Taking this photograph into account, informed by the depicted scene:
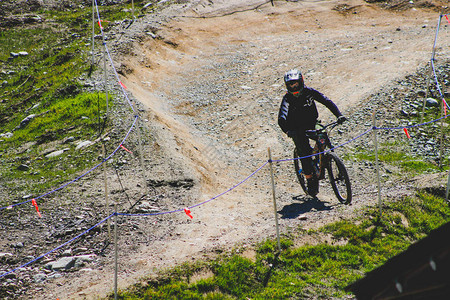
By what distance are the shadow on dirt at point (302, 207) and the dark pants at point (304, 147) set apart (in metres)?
0.80

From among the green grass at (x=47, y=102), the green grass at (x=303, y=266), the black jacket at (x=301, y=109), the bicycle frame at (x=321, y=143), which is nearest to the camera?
the green grass at (x=303, y=266)

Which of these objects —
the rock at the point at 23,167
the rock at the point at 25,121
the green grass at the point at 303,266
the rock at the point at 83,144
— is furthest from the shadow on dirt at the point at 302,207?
the rock at the point at 25,121

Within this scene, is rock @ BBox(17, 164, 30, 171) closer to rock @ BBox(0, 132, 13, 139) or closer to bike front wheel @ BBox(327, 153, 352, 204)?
rock @ BBox(0, 132, 13, 139)

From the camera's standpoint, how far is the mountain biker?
9344 mm

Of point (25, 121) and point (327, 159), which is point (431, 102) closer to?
point (327, 159)

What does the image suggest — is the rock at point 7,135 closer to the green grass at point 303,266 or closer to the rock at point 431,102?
the green grass at point 303,266

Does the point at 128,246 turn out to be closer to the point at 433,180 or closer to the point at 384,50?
the point at 433,180

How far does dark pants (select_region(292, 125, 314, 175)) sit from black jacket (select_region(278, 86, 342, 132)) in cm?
18

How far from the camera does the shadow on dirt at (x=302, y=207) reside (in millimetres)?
9219

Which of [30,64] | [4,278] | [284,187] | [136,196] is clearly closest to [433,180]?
[284,187]

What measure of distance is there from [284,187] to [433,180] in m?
3.88

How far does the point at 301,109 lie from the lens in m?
9.49

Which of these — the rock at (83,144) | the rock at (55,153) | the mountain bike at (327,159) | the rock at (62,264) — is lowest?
the rock at (62,264)

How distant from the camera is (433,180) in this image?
392 inches
